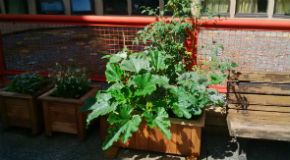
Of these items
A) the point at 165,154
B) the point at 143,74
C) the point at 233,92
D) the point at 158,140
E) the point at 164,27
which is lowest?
the point at 165,154

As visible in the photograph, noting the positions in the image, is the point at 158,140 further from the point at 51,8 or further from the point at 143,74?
the point at 51,8

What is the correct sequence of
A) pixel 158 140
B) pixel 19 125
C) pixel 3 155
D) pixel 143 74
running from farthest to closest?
pixel 19 125 → pixel 3 155 → pixel 158 140 → pixel 143 74

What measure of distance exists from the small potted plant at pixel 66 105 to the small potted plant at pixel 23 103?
0.55 ft

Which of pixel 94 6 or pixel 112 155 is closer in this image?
pixel 112 155

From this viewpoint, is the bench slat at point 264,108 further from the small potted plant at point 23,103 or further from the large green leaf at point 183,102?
the small potted plant at point 23,103

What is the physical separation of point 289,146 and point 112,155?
2.23 meters

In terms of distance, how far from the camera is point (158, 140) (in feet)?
11.5

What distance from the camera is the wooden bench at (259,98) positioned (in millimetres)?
3441

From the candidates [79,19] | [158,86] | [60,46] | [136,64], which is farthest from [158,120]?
[60,46]

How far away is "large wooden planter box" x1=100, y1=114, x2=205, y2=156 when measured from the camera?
11.0 ft

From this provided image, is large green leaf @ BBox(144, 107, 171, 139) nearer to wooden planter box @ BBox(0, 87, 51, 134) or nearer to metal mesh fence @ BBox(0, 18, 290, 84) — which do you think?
metal mesh fence @ BBox(0, 18, 290, 84)

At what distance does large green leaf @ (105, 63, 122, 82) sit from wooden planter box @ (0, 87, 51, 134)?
1.21 metres

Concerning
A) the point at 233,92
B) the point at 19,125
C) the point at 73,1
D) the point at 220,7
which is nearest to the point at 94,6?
the point at 73,1

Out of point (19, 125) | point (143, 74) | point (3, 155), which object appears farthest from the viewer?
point (19, 125)
